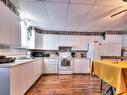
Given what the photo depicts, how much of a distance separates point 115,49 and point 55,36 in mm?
3036

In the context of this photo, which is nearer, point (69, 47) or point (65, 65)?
point (65, 65)

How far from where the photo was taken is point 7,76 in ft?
7.05

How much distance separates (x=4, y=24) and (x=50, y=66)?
4218 mm

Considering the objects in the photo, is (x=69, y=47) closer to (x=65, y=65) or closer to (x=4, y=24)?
(x=65, y=65)

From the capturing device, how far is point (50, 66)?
20.9ft

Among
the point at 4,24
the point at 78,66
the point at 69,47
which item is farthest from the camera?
the point at 69,47

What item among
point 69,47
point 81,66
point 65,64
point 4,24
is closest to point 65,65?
point 65,64

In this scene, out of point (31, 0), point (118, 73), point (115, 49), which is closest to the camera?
point (118, 73)

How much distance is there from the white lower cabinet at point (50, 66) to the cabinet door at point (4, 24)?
3847 mm

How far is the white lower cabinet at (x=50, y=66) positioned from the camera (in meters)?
6.30

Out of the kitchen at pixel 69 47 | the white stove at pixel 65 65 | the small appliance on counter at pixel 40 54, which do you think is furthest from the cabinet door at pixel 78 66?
the small appliance on counter at pixel 40 54

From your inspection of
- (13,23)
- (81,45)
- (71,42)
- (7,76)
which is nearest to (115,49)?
(81,45)

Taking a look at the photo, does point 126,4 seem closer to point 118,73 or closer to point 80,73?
point 118,73

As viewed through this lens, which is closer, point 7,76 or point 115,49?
point 7,76
